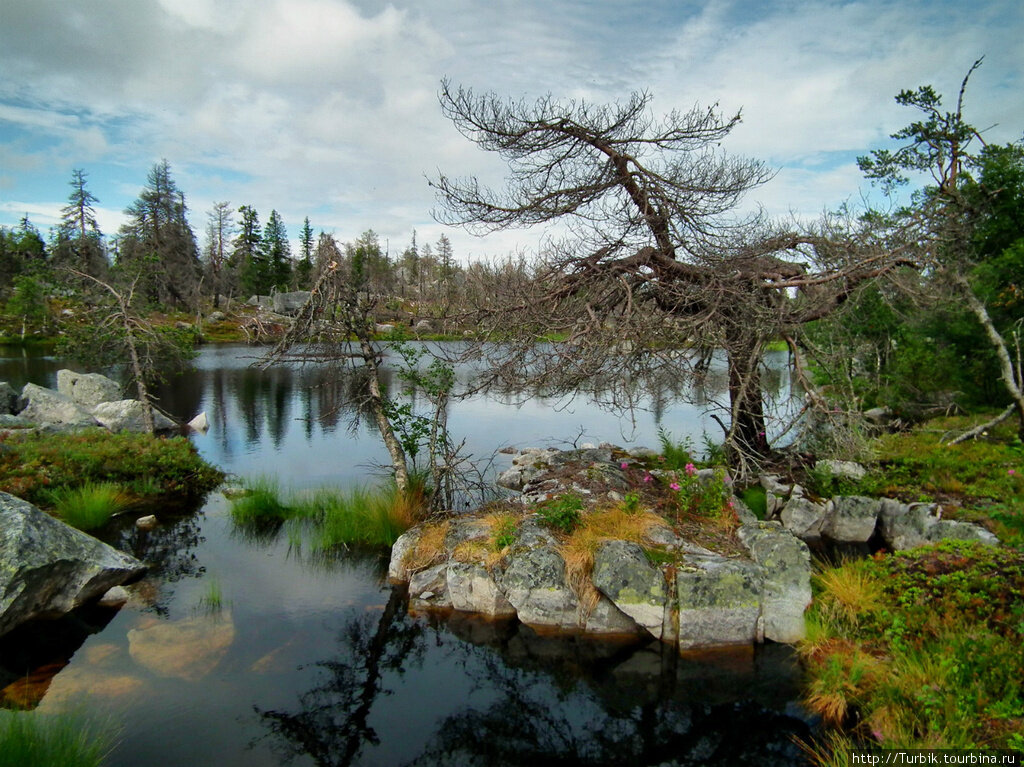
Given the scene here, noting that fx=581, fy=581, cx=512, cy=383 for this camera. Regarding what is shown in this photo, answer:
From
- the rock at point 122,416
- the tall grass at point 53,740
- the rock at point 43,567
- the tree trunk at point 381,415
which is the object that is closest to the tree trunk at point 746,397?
the tree trunk at point 381,415

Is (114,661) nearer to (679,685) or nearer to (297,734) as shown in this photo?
(297,734)

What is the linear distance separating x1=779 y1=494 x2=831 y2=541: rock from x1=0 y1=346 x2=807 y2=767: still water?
3.44 meters

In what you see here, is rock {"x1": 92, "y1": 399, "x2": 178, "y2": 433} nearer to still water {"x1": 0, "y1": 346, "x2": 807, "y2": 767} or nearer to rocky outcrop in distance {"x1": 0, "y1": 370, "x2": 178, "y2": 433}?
rocky outcrop in distance {"x1": 0, "y1": 370, "x2": 178, "y2": 433}

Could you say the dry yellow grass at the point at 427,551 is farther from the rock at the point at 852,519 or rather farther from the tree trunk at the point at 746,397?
the rock at the point at 852,519

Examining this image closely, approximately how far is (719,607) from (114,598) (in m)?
7.22

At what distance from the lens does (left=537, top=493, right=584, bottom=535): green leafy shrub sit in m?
7.71

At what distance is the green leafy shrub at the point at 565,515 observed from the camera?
304 inches

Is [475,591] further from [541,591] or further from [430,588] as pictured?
[541,591]

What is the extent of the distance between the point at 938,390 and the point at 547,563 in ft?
43.2

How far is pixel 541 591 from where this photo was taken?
271 inches

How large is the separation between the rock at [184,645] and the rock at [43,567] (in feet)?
3.36

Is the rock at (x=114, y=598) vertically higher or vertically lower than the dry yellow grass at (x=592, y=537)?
lower

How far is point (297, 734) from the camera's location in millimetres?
5184

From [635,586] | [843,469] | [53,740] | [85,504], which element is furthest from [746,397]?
[85,504]
